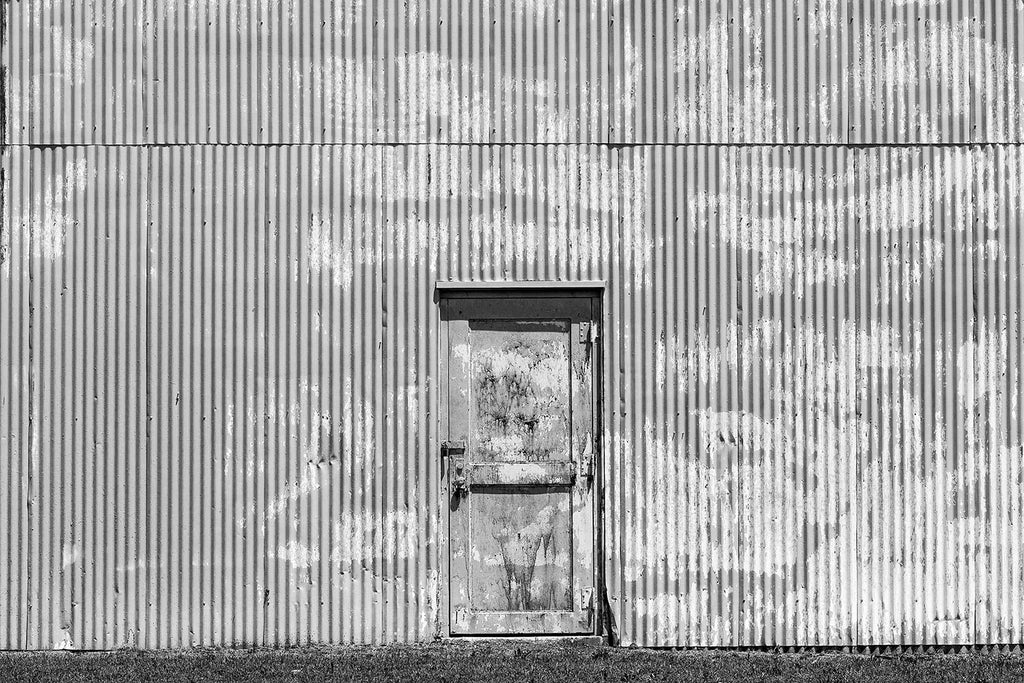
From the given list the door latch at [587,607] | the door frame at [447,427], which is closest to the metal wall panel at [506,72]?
the door frame at [447,427]

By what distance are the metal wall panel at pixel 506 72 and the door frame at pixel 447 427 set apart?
2.99 feet

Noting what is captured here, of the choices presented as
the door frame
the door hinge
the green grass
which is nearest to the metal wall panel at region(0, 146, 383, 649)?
the green grass

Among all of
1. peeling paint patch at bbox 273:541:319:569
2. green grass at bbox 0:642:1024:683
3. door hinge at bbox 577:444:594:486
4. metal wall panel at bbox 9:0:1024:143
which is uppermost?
metal wall panel at bbox 9:0:1024:143

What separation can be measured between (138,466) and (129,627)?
3.10ft

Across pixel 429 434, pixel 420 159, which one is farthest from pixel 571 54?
pixel 429 434

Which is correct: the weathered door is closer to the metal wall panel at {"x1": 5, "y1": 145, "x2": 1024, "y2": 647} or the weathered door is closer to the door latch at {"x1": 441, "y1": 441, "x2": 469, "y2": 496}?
the door latch at {"x1": 441, "y1": 441, "x2": 469, "y2": 496}

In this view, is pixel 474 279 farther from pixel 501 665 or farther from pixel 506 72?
pixel 501 665

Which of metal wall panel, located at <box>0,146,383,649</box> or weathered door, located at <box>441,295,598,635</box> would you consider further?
weathered door, located at <box>441,295,598,635</box>

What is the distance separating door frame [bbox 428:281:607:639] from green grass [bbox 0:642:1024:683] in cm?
23

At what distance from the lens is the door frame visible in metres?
7.12

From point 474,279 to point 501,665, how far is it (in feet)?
7.27

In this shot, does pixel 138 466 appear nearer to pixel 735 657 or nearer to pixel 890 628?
pixel 735 657

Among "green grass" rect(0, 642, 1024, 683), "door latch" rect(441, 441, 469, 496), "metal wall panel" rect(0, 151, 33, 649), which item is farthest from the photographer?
"door latch" rect(441, 441, 469, 496)

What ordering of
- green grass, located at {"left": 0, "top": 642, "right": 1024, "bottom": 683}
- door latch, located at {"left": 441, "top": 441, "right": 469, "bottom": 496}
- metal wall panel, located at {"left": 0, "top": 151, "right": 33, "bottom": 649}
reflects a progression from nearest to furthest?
green grass, located at {"left": 0, "top": 642, "right": 1024, "bottom": 683} → metal wall panel, located at {"left": 0, "top": 151, "right": 33, "bottom": 649} → door latch, located at {"left": 441, "top": 441, "right": 469, "bottom": 496}
